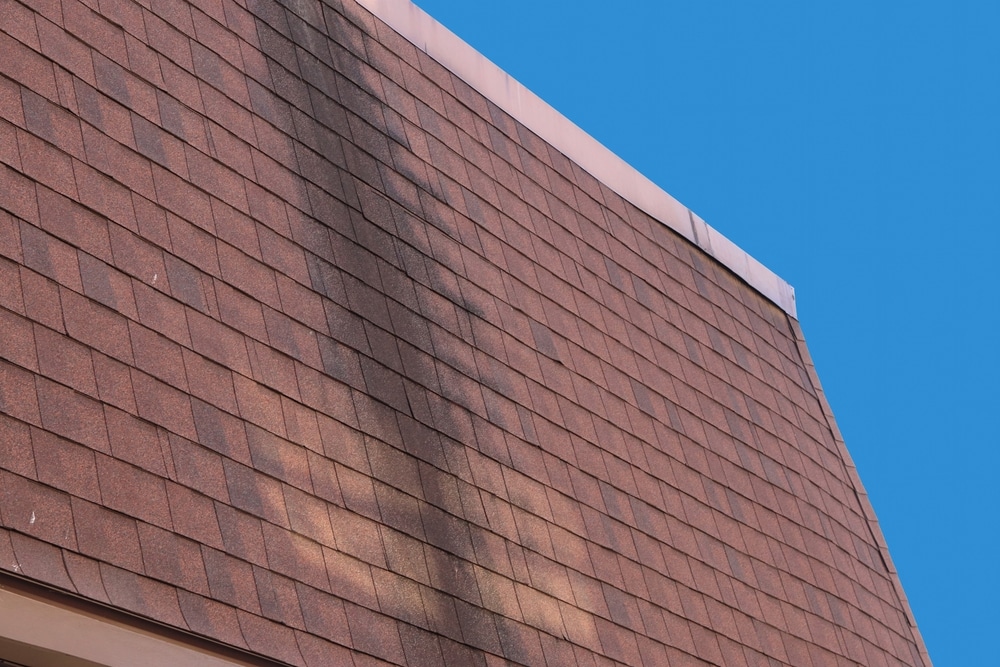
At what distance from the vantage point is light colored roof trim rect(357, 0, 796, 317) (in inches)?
392

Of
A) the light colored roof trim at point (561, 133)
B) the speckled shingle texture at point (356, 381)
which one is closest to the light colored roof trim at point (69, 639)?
the speckled shingle texture at point (356, 381)

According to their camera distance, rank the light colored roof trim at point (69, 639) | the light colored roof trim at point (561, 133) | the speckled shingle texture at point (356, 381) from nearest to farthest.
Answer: the light colored roof trim at point (69, 639)
the speckled shingle texture at point (356, 381)
the light colored roof trim at point (561, 133)

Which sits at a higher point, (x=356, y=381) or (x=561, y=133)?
(x=561, y=133)

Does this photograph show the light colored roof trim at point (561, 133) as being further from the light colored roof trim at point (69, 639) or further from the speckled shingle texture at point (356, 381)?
the light colored roof trim at point (69, 639)

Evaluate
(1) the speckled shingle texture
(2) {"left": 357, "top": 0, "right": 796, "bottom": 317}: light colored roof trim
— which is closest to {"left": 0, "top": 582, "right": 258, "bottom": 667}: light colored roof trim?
(1) the speckled shingle texture

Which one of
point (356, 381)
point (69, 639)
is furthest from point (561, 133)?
point (69, 639)

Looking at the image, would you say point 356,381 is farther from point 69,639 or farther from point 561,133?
point 561,133

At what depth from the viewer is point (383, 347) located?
786 centimetres

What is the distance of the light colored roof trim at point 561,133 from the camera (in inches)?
392

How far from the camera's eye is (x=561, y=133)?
1107 centimetres

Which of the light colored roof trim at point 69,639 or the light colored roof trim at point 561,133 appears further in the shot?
the light colored roof trim at point 561,133

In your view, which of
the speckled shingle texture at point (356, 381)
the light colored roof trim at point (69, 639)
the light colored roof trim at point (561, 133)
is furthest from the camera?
the light colored roof trim at point (561, 133)

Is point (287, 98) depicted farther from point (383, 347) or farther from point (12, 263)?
point (12, 263)

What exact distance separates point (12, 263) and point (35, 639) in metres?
1.48
